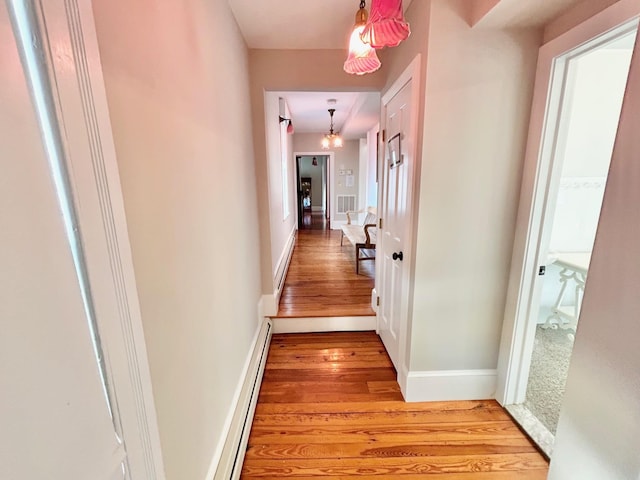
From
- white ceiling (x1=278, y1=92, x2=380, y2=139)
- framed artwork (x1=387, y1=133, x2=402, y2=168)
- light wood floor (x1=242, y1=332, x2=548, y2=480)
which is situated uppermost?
white ceiling (x1=278, y1=92, x2=380, y2=139)

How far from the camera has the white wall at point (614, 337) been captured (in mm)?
907

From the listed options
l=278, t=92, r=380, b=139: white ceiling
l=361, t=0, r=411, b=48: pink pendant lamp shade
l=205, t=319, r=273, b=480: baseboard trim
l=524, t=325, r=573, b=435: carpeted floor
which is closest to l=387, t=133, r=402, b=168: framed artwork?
l=361, t=0, r=411, b=48: pink pendant lamp shade

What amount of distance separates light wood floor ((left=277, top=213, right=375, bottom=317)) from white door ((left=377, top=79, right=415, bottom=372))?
1.51 ft

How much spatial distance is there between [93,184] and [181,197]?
18.3 inches

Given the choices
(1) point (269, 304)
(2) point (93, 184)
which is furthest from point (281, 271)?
(2) point (93, 184)

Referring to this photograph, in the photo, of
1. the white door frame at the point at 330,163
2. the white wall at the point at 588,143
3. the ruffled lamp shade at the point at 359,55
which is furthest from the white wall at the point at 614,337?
the white door frame at the point at 330,163

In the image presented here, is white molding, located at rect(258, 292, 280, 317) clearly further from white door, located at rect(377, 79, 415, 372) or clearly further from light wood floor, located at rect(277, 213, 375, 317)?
white door, located at rect(377, 79, 415, 372)

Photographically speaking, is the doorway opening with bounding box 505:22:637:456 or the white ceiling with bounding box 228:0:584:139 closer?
the white ceiling with bounding box 228:0:584:139

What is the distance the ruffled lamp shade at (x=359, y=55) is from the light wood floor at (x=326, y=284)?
83.6 inches

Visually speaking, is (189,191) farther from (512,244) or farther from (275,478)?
(512,244)

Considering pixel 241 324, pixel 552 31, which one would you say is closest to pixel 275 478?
pixel 241 324

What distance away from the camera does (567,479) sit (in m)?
1.10

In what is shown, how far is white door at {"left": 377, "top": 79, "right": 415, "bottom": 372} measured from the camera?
1852 mm

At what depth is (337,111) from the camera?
15.6 feet
